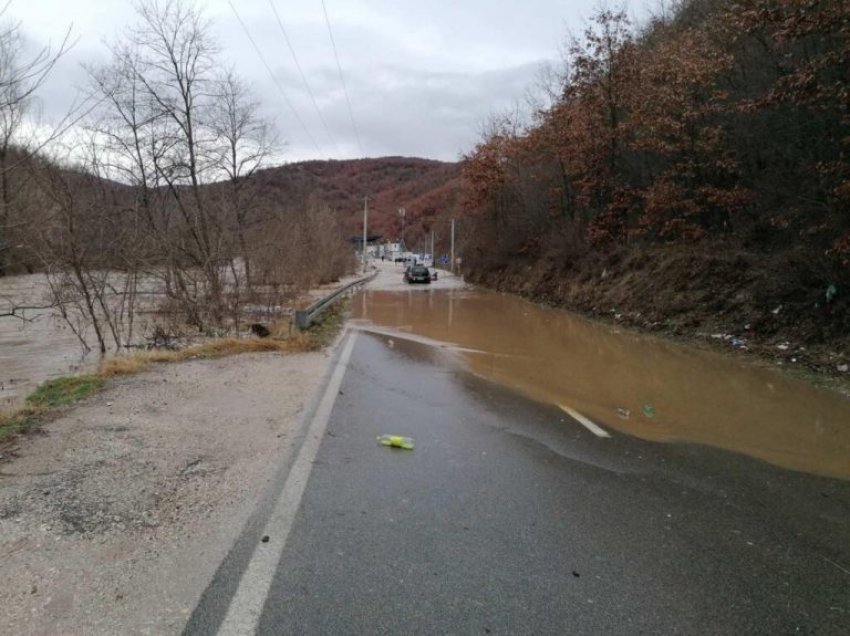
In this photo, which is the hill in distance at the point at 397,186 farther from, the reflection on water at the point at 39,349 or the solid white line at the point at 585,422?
the solid white line at the point at 585,422

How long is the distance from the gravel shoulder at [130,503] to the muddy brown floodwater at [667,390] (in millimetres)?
4099

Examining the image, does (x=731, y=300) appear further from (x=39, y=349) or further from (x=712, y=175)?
(x=39, y=349)

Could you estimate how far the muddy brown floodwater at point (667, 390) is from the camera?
6762 mm

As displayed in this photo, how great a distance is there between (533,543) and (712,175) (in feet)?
59.7

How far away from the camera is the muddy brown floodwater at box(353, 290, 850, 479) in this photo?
676cm

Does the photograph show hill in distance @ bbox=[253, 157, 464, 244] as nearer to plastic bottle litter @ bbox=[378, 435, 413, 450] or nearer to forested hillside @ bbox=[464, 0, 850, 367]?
forested hillside @ bbox=[464, 0, 850, 367]

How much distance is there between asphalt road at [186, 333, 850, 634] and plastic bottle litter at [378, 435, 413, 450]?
13 centimetres

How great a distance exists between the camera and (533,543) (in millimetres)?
4004

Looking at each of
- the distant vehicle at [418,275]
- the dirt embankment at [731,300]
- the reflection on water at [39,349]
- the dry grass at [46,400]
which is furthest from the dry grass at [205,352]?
the distant vehicle at [418,275]

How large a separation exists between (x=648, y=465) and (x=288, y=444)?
3.34m

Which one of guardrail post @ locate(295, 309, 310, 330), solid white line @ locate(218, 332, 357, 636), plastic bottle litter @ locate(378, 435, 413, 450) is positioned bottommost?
plastic bottle litter @ locate(378, 435, 413, 450)

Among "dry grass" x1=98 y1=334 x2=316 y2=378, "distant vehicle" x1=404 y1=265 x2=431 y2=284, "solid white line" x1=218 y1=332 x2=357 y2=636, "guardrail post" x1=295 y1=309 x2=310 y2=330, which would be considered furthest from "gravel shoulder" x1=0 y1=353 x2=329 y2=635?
"distant vehicle" x1=404 y1=265 x2=431 y2=284

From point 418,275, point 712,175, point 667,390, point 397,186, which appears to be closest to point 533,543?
point 667,390

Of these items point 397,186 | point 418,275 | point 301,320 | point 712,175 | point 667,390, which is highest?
point 397,186
